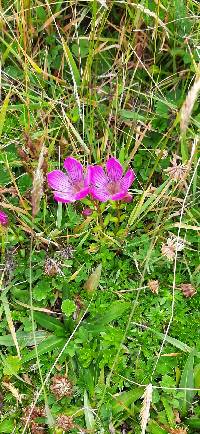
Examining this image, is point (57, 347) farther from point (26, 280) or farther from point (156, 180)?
point (156, 180)

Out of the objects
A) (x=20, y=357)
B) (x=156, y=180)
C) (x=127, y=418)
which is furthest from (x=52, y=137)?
(x=127, y=418)

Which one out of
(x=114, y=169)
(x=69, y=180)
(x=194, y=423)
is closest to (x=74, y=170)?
(x=69, y=180)

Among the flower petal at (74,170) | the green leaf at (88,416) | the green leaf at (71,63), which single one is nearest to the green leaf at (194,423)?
the green leaf at (88,416)

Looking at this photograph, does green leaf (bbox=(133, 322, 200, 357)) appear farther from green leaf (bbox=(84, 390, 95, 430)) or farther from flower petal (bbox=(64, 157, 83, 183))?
flower petal (bbox=(64, 157, 83, 183))

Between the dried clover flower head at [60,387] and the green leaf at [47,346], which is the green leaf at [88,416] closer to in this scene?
the dried clover flower head at [60,387]

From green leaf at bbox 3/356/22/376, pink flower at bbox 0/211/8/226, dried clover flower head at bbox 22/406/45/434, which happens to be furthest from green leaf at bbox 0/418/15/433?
pink flower at bbox 0/211/8/226

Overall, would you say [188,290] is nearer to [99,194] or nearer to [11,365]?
[99,194]
